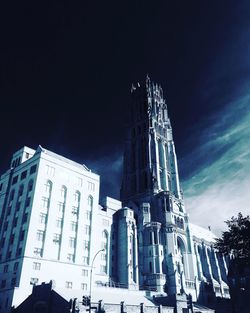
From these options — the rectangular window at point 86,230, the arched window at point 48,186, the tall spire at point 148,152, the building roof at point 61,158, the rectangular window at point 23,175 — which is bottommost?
the rectangular window at point 86,230

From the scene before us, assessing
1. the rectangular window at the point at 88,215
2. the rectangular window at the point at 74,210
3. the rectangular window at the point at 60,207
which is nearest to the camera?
the rectangular window at the point at 60,207

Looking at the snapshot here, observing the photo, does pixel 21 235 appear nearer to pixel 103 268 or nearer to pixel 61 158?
pixel 61 158

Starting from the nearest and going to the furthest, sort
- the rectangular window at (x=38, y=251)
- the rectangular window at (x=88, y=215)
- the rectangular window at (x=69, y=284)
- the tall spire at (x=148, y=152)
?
the rectangular window at (x=38, y=251), the rectangular window at (x=69, y=284), the rectangular window at (x=88, y=215), the tall spire at (x=148, y=152)

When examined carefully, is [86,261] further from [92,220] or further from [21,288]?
[21,288]

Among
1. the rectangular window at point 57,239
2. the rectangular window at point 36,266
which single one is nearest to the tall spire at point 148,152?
the rectangular window at point 57,239

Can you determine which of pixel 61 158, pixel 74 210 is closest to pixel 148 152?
pixel 61 158

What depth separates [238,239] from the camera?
68562mm

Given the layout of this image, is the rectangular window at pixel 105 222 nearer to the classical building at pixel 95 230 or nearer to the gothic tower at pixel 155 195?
the classical building at pixel 95 230

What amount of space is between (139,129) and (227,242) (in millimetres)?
70225

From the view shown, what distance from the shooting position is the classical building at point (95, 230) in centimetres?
6294

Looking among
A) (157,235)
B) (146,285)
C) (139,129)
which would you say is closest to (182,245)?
(157,235)

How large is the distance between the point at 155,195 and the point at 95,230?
33400 mm

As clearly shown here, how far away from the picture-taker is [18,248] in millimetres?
62375

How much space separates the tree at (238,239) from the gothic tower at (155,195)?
65.6 feet
